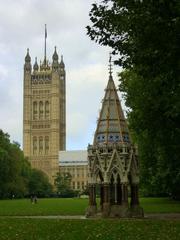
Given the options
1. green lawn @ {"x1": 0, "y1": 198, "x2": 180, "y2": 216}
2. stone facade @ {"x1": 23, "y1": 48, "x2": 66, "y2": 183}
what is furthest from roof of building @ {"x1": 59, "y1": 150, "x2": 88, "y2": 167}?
green lawn @ {"x1": 0, "y1": 198, "x2": 180, "y2": 216}

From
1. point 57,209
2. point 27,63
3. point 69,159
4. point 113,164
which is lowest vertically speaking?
point 57,209

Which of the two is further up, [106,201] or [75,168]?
[75,168]

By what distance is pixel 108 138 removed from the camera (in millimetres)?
29094

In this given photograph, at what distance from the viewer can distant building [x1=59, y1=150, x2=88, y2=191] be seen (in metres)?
194

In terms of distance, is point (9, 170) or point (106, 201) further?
point (9, 170)

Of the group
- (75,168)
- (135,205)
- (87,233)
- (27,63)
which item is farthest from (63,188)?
(87,233)

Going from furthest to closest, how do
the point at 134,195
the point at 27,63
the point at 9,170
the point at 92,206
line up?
the point at 27,63
the point at 9,170
the point at 134,195
the point at 92,206

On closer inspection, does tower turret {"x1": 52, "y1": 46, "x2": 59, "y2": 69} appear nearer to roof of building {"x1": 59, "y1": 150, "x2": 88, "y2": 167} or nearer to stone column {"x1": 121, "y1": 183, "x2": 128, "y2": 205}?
roof of building {"x1": 59, "y1": 150, "x2": 88, "y2": 167}

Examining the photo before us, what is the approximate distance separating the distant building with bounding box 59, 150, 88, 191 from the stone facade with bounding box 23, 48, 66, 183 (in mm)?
5551

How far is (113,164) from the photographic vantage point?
1121 inches

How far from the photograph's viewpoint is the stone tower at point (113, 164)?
28.3 m

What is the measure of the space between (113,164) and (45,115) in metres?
162

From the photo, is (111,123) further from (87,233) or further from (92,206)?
(87,233)

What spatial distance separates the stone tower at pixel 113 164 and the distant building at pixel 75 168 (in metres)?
163
